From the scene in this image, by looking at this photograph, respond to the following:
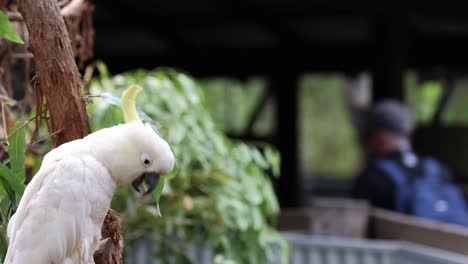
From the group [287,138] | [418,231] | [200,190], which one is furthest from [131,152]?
[287,138]

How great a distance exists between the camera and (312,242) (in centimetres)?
251

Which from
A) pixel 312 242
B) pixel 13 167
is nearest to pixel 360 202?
pixel 312 242

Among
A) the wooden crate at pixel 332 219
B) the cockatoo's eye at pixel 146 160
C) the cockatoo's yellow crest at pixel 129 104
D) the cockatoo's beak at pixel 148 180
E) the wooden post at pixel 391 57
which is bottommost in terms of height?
the wooden crate at pixel 332 219

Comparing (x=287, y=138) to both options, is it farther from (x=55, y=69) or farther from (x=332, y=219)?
(x=55, y=69)

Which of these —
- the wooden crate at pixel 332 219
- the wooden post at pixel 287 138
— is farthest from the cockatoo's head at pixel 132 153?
the wooden post at pixel 287 138

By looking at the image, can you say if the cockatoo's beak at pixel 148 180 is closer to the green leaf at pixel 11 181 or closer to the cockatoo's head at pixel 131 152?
the cockatoo's head at pixel 131 152

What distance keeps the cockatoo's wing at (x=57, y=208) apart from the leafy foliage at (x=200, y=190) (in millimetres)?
982

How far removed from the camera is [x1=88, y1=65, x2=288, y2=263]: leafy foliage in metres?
1.87

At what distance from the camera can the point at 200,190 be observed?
6.40 ft

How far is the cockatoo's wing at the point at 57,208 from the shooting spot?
2.72ft

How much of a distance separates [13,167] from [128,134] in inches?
10.0

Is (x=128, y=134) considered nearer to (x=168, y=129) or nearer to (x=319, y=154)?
(x=168, y=129)

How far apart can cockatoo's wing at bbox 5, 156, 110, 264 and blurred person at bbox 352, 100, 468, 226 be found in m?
2.08

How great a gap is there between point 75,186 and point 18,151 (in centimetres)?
23
